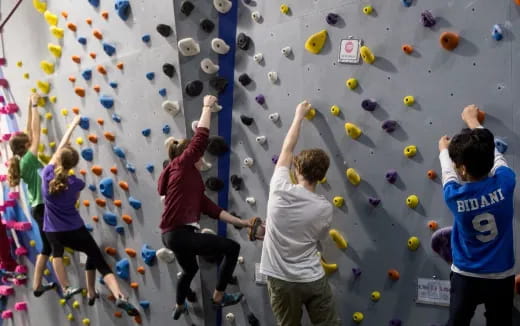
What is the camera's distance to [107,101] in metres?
4.18

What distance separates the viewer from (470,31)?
8.39ft

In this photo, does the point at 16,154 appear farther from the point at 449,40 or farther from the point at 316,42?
the point at 449,40

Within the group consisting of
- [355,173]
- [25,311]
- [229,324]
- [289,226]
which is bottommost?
[25,311]

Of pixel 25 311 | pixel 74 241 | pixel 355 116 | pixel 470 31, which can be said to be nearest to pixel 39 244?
pixel 25 311

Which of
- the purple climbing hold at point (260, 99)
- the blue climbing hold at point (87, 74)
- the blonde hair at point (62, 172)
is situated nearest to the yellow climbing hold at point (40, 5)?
the blue climbing hold at point (87, 74)

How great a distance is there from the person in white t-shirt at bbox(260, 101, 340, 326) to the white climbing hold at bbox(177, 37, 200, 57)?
1.14m

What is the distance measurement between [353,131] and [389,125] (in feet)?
0.71

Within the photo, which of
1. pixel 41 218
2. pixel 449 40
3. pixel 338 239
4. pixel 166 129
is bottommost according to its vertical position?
pixel 41 218

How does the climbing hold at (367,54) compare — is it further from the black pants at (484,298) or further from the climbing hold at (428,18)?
the black pants at (484,298)

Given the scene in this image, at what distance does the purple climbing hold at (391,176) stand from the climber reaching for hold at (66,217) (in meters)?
2.17

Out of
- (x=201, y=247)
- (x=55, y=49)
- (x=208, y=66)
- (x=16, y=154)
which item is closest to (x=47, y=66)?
(x=55, y=49)

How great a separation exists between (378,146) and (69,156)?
7.56ft

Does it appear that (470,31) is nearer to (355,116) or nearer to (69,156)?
(355,116)

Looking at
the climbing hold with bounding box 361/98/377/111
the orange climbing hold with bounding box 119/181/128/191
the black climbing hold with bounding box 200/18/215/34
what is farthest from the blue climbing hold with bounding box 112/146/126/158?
the climbing hold with bounding box 361/98/377/111
